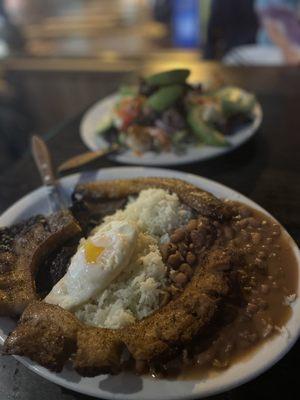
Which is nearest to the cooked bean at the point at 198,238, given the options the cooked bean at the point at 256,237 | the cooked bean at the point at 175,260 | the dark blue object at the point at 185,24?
the cooked bean at the point at 175,260

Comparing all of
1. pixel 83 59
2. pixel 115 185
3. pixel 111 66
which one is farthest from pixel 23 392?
pixel 83 59

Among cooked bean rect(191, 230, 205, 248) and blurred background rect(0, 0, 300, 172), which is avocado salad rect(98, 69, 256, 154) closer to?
blurred background rect(0, 0, 300, 172)

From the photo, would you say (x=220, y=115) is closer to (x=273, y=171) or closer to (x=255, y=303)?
(x=273, y=171)

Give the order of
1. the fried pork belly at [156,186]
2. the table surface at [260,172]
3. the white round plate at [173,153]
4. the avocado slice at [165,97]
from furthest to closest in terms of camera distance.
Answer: the avocado slice at [165,97] → the white round plate at [173,153] → the fried pork belly at [156,186] → the table surface at [260,172]

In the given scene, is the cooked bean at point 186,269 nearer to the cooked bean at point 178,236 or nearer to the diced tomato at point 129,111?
the cooked bean at point 178,236

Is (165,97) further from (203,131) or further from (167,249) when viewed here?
(167,249)

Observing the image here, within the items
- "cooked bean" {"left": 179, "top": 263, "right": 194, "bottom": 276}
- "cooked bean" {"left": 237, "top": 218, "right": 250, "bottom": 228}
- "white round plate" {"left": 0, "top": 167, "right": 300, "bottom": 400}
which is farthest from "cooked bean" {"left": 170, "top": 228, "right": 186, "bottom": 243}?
"white round plate" {"left": 0, "top": 167, "right": 300, "bottom": 400}
